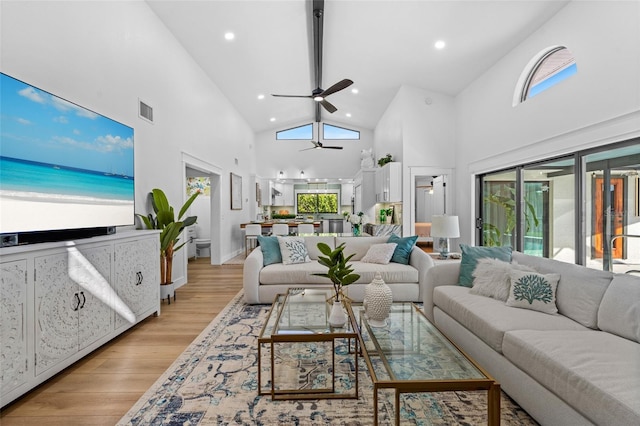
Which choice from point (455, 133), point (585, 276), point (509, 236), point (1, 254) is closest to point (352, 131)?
point (455, 133)

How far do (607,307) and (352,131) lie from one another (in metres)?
9.58

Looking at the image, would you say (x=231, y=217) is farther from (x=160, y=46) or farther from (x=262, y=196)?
(x=160, y=46)

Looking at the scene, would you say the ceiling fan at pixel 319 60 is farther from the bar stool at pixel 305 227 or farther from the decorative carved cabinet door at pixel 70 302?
the bar stool at pixel 305 227

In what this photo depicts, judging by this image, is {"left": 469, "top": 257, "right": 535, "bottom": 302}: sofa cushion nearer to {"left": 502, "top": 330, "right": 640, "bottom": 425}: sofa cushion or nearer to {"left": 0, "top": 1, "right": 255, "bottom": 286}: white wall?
{"left": 502, "top": 330, "right": 640, "bottom": 425}: sofa cushion

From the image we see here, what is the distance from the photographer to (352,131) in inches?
428

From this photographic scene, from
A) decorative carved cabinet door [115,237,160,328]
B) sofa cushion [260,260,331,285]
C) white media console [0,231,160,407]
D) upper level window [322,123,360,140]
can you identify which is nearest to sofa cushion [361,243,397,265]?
sofa cushion [260,260,331,285]

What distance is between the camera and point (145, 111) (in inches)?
160

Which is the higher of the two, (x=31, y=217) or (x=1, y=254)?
(x=31, y=217)

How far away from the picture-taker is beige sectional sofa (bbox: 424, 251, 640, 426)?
1.37 meters

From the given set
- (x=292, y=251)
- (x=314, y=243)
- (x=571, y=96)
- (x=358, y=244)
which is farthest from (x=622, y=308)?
(x=314, y=243)

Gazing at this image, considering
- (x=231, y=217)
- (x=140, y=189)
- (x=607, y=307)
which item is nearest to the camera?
(x=607, y=307)

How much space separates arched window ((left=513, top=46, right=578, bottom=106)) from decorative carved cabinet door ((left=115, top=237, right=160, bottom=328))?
5.18 m

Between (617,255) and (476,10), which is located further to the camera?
(476,10)

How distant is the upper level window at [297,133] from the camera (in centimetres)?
1088
